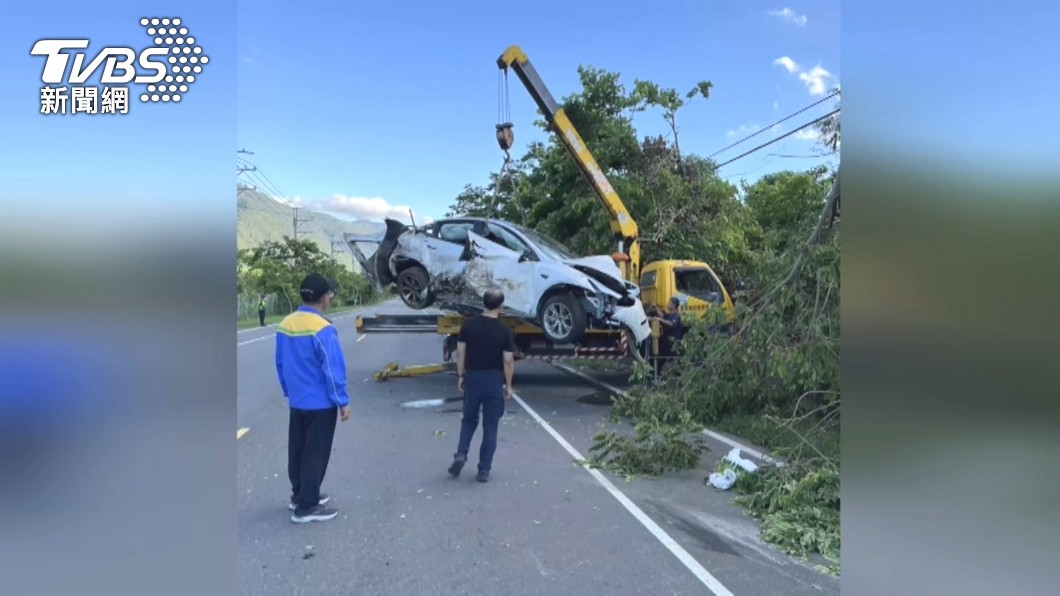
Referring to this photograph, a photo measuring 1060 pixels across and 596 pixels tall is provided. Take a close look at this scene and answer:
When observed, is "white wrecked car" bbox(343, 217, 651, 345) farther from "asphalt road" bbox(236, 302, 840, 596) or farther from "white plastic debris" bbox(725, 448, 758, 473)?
"white plastic debris" bbox(725, 448, 758, 473)

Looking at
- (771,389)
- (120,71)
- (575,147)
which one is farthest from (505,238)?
(120,71)

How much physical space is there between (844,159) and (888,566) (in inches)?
55.0

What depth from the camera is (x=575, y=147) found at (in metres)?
12.3

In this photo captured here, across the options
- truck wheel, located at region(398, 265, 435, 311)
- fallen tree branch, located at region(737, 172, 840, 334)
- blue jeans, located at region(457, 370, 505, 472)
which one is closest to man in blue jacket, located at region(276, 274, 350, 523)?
blue jeans, located at region(457, 370, 505, 472)

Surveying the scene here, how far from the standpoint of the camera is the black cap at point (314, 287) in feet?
14.6

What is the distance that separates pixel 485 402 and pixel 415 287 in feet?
18.7

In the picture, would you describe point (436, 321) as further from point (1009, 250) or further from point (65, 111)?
point (1009, 250)

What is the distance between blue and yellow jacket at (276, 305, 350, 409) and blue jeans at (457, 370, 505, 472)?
1420 millimetres

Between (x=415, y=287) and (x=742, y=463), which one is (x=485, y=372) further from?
(x=415, y=287)

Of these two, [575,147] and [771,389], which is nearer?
[771,389]

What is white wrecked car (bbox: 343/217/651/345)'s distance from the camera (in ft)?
32.8

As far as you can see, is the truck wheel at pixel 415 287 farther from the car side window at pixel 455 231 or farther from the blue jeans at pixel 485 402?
the blue jeans at pixel 485 402

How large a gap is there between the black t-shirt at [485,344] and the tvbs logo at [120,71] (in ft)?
12.3

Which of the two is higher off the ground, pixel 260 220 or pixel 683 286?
pixel 260 220
